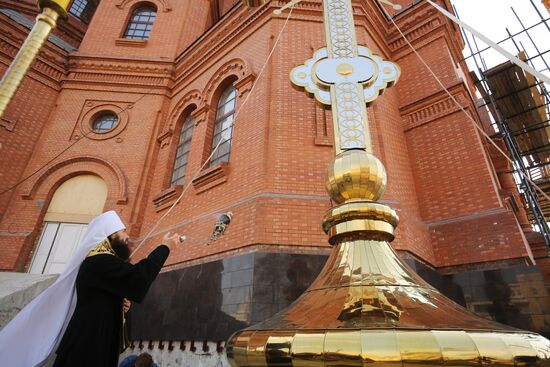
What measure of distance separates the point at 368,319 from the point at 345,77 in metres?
0.88

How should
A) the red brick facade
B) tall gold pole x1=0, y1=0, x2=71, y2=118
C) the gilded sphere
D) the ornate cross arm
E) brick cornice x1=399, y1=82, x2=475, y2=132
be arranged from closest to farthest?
1. the gilded sphere
2. the ornate cross arm
3. tall gold pole x1=0, y1=0, x2=71, y2=118
4. the red brick facade
5. brick cornice x1=399, y1=82, x2=475, y2=132

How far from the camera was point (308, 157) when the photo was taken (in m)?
5.71

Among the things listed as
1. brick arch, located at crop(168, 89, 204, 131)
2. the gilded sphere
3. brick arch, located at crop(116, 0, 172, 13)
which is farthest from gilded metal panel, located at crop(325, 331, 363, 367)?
brick arch, located at crop(116, 0, 172, 13)

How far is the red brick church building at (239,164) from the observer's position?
4.97m

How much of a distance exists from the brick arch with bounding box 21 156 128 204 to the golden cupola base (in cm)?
836

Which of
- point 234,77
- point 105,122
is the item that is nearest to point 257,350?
point 234,77

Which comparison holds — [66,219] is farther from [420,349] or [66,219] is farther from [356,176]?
[420,349]

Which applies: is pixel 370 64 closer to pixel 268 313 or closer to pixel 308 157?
pixel 268 313

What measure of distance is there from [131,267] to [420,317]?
2.09m

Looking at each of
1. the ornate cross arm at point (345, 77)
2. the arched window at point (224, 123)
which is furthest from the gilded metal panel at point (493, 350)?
the arched window at point (224, 123)

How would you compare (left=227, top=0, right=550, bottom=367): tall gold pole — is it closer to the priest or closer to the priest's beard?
the priest

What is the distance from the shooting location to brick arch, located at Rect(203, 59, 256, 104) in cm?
723

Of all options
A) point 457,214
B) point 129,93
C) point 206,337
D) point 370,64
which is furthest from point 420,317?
point 129,93

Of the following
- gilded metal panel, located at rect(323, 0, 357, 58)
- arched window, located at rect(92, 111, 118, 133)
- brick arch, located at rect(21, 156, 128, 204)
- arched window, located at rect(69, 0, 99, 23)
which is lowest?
gilded metal panel, located at rect(323, 0, 357, 58)
